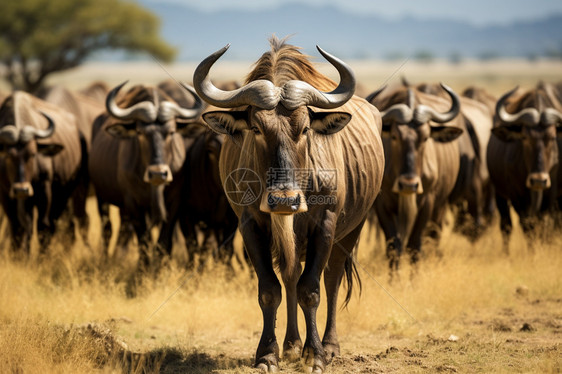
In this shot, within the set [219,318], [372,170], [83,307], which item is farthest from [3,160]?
[372,170]

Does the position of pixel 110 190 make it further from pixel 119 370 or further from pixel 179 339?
pixel 119 370

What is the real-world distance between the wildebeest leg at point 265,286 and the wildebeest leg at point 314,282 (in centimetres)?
20

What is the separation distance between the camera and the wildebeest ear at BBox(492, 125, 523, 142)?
1064 centimetres

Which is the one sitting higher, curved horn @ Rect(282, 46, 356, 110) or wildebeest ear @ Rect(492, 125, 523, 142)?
curved horn @ Rect(282, 46, 356, 110)

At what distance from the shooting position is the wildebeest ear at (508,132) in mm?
10641

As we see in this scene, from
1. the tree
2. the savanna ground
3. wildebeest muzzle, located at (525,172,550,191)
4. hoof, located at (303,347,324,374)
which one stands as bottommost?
the savanna ground

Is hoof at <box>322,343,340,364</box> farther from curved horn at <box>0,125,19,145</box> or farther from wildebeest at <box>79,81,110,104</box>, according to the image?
wildebeest at <box>79,81,110,104</box>

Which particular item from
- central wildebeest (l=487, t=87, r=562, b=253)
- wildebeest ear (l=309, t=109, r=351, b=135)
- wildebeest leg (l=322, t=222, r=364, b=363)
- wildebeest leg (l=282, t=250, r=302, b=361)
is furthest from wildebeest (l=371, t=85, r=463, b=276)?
wildebeest ear (l=309, t=109, r=351, b=135)

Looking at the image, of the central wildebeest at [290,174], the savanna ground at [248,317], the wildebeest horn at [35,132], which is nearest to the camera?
the central wildebeest at [290,174]

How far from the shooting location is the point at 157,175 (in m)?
9.01

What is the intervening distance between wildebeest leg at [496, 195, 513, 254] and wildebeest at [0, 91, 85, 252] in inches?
244

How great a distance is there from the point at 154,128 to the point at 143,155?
35 cm

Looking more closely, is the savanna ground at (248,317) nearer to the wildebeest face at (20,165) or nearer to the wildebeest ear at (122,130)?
the wildebeest face at (20,165)

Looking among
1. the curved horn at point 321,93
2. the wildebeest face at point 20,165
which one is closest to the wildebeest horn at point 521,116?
the curved horn at point 321,93
